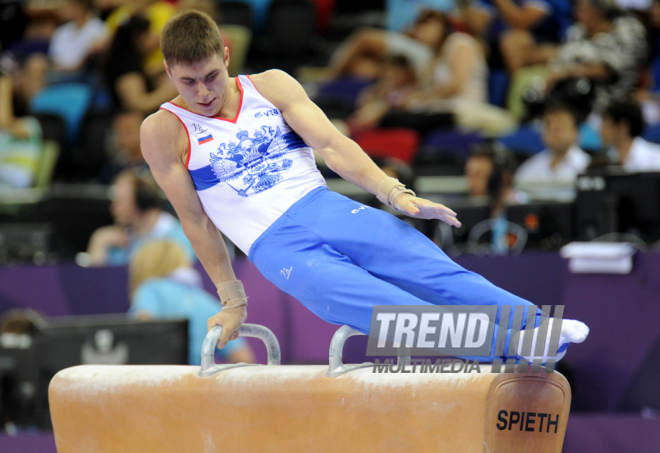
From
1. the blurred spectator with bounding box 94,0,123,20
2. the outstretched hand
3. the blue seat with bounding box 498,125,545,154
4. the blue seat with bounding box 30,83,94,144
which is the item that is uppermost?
the blurred spectator with bounding box 94,0,123,20

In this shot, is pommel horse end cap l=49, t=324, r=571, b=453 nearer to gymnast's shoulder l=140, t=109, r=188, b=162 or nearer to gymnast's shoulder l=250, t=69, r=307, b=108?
gymnast's shoulder l=140, t=109, r=188, b=162

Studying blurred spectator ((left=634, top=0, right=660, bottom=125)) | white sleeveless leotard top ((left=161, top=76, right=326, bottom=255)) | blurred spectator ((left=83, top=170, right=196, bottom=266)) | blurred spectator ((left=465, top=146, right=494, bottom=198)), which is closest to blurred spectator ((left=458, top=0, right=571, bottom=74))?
blurred spectator ((left=634, top=0, right=660, bottom=125))

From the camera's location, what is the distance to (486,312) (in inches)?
88.0

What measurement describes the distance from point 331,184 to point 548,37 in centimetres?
330

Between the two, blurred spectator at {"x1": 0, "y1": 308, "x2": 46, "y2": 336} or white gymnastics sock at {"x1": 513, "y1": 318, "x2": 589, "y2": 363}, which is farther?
blurred spectator at {"x1": 0, "y1": 308, "x2": 46, "y2": 336}

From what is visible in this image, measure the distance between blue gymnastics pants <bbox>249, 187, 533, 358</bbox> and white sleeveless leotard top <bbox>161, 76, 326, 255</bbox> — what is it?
57 millimetres

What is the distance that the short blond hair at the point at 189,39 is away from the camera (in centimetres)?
240

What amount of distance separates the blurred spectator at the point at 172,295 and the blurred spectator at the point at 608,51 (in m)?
3.23

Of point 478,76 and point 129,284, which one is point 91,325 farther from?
point 478,76

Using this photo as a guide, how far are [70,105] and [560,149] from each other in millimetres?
5069

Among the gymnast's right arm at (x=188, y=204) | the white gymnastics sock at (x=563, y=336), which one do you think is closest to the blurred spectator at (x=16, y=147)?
the gymnast's right arm at (x=188, y=204)

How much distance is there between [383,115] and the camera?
675cm

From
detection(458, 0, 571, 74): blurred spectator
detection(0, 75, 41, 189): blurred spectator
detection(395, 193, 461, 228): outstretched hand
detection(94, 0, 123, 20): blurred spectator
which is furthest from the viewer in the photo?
detection(94, 0, 123, 20): blurred spectator

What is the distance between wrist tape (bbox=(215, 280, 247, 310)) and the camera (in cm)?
270
